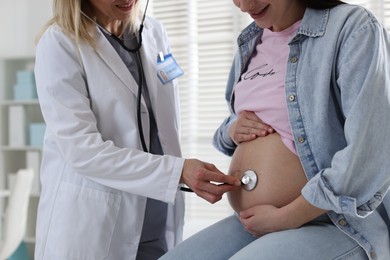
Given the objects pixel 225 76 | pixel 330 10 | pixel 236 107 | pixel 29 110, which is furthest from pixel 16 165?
pixel 330 10

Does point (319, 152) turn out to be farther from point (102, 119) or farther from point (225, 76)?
point (225, 76)

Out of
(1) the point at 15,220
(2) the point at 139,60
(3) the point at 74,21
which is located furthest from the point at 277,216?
(1) the point at 15,220

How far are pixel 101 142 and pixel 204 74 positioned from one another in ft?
6.17

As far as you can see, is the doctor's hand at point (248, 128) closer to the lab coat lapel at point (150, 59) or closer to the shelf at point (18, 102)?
the lab coat lapel at point (150, 59)

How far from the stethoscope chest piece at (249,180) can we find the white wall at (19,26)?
317 centimetres

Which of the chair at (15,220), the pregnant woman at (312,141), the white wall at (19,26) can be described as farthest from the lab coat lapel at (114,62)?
the white wall at (19,26)

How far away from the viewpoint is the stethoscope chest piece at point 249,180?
4.00ft

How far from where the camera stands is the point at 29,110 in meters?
4.18

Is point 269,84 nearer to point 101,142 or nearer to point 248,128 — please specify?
point 248,128

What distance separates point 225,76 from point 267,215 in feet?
6.91

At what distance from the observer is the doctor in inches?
55.8

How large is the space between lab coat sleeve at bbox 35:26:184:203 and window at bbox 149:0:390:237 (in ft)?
5.66

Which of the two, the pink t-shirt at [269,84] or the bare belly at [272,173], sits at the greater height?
the pink t-shirt at [269,84]

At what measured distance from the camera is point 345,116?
1.10 m
